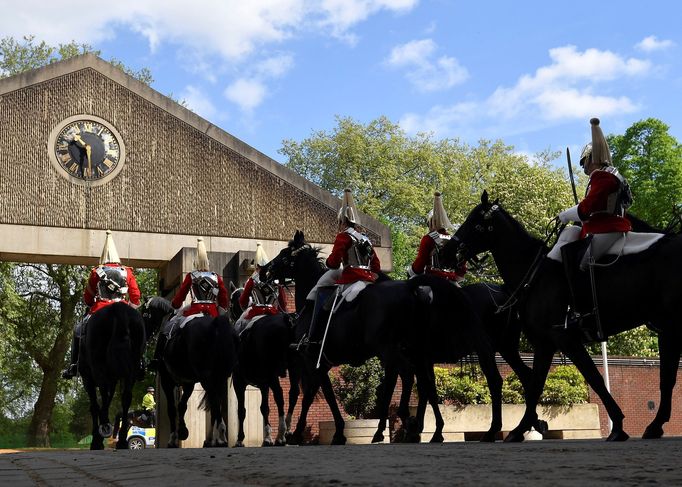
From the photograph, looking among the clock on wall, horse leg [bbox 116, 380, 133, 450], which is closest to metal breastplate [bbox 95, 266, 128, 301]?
horse leg [bbox 116, 380, 133, 450]

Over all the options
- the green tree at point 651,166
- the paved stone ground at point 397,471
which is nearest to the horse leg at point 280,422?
the paved stone ground at point 397,471

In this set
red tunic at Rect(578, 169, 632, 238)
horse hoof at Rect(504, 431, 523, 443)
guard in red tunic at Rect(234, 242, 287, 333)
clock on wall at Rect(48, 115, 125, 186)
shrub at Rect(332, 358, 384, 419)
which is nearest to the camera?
horse hoof at Rect(504, 431, 523, 443)

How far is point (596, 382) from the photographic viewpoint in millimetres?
10070

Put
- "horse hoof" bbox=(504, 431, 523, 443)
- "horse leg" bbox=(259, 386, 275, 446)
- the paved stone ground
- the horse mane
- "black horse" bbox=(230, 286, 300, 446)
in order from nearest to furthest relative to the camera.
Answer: the paved stone ground → "horse hoof" bbox=(504, 431, 523, 443) → "black horse" bbox=(230, 286, 300, 446) → "horse leg" bbox=(259, 386, 275, 446) → the horse mane

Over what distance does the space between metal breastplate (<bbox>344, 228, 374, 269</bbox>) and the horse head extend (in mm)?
1676

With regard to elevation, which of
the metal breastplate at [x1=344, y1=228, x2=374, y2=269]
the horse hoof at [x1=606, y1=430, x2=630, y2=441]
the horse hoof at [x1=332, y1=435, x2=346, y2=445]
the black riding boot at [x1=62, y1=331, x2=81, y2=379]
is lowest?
the horse hoof at [x1=332, y1=435, x2=346, y2=445]

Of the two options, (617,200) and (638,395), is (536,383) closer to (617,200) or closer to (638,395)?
(617,200)

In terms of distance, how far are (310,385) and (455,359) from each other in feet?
7.21

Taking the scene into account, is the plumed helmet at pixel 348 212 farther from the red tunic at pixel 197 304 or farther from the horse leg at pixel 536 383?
the horse leg at pixel 536 383

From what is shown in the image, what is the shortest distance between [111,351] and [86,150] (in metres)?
13.4

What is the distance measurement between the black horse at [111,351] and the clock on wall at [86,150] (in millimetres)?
12695

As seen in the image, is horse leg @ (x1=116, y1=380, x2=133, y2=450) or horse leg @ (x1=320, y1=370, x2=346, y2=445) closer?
horse leg @ (x1=320, y1=370, x2=346, y2=445)

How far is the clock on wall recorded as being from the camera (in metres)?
27.2

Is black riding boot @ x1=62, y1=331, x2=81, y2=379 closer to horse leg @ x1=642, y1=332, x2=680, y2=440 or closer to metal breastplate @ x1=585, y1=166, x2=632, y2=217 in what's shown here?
metal breastplate @ x1=585, y1=166, x2=632, y2=217
